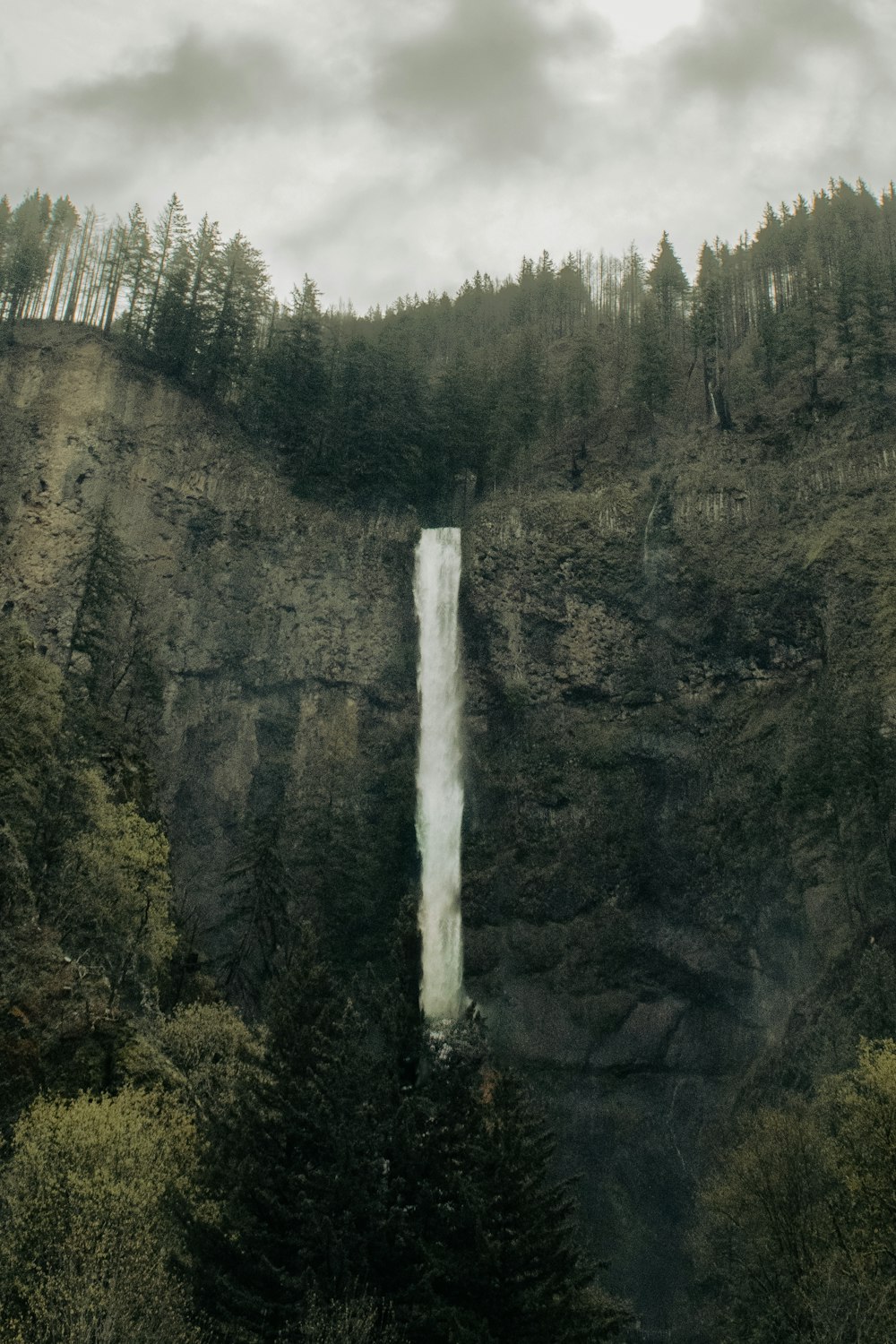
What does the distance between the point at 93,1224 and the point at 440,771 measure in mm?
42042

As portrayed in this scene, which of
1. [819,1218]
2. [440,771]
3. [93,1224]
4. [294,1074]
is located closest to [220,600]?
[440,771]

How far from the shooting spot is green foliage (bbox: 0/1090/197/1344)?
64.1 ft

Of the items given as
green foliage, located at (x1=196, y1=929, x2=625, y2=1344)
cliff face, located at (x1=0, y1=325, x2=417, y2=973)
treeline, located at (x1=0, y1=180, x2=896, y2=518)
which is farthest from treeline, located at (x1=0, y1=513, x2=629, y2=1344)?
treeline, located at (x1=0, y1=180, x2=896, y2=518)

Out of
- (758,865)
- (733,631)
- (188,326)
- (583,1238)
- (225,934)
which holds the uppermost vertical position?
(188,326)

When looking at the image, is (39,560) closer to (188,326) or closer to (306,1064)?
(188,326)

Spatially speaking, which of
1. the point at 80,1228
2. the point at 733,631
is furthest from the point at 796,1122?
the point at 733,631

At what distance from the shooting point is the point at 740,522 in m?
61.7

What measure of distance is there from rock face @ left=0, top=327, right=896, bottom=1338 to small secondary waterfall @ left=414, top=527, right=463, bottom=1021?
927 millimetres

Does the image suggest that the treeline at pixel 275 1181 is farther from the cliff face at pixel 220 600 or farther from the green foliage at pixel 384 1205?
the cliff face at pixel 220 600

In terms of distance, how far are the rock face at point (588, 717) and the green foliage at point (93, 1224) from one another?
2899 cm

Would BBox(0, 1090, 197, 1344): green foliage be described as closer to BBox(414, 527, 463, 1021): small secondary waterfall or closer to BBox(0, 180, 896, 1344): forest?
BBox(0, 180, 896, 1344): forest

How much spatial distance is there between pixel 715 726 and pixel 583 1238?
84.8 ft

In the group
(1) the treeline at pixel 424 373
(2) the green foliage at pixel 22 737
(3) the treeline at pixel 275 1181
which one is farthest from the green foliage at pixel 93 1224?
(1) the treeline at pixel 424 373

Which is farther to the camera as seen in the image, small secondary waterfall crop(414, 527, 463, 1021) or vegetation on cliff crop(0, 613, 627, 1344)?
small secondary waterfall crop(414, 527, 463, 1021)
